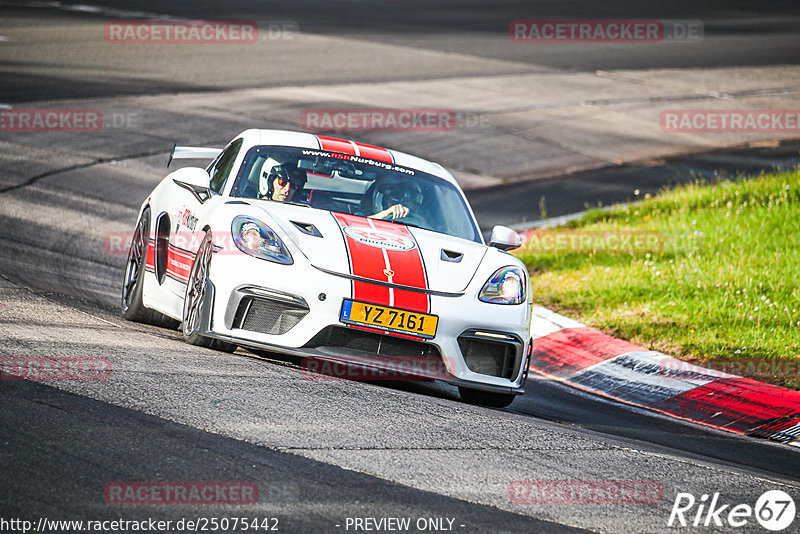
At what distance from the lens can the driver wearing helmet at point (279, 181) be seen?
7121 mm

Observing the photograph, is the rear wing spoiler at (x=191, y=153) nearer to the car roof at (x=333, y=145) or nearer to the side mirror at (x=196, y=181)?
the car roof at (x=333, y=145)

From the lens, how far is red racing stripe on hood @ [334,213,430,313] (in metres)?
6.09

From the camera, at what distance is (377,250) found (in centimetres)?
637

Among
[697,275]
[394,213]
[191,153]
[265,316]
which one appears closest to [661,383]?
[394,213]

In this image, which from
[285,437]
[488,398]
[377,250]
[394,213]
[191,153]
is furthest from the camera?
[191,153]

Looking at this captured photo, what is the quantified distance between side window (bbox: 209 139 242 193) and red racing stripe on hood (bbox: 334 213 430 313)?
112cm

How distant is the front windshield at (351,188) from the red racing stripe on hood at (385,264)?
535 millimetres

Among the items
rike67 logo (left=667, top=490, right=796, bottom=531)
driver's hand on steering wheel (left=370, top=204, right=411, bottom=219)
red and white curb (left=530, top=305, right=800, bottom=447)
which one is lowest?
red and white curb (left=530, top=305, right=800, bottom=447)

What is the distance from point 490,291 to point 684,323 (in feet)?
10.4

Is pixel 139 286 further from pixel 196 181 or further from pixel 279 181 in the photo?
pixel 279 181

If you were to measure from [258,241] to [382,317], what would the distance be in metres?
0.87

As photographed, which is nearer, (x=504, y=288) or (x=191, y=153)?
(x=504, y=288)

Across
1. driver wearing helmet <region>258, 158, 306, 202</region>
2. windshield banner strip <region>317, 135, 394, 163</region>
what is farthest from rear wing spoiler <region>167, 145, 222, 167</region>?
driver wearing helmet <region>258, 158, 306, 202</region>

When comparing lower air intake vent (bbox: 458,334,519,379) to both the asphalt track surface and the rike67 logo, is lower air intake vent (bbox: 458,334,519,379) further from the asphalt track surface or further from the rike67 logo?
the rike67 logo
